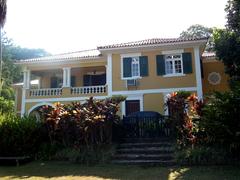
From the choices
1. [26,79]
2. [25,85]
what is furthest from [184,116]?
[26,79]

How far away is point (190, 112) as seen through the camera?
1412 cm

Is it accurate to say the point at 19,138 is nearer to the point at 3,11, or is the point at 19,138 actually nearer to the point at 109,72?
the point at 3,11

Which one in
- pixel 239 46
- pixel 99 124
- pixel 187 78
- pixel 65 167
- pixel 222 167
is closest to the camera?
pixel 222 167

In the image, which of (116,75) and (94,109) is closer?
(94,109)

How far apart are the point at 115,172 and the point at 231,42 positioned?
34.3ft

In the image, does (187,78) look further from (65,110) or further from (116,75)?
(65,110)

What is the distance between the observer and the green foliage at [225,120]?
35.4 feet

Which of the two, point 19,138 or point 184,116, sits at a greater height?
point 184,116

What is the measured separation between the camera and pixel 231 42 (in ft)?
55.9

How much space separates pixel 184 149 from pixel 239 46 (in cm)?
746

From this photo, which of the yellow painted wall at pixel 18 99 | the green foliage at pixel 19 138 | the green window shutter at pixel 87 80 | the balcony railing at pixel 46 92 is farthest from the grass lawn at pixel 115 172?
the yellow painted wall at pixel 18 99

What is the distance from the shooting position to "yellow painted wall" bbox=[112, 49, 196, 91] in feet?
68.8

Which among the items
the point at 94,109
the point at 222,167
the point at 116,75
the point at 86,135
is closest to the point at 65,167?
the point at 86,135

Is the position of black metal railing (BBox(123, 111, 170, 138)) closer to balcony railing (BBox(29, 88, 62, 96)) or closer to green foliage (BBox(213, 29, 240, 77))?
green foliage (BBox(213, 29, 240, 77))
